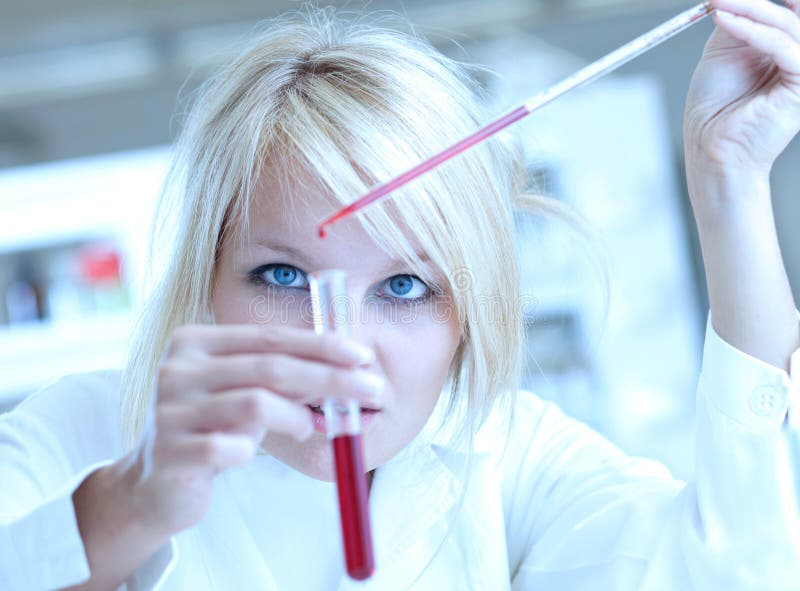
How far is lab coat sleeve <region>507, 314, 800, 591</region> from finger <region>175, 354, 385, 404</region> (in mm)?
447

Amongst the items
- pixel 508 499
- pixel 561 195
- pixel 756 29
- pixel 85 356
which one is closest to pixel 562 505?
pixel 508 499

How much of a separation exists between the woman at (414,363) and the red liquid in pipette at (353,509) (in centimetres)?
12

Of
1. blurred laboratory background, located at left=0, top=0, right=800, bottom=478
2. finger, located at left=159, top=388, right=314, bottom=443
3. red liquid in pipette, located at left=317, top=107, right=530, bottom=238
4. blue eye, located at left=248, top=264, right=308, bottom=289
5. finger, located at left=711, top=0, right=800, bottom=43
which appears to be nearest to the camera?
finger, located at left=159, top=388, right=314, bottom=443

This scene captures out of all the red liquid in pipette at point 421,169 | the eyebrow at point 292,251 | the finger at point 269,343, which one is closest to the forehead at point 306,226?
the eyebrow at point 292,251

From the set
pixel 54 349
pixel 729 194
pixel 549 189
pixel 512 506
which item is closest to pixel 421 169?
pixel 729 194

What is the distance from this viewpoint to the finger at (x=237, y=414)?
64 centimetres

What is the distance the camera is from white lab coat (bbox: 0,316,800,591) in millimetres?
901

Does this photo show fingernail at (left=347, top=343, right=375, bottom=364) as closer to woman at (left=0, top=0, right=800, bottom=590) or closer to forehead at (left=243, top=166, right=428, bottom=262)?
woman at (left=0, top=0, right=800, bottom=590)

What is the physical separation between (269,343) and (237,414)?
6 centimetres

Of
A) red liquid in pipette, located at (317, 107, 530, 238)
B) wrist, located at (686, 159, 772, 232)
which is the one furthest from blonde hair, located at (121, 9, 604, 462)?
wrist, located at (686, 159, 772, 232)

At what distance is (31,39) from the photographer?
274cm

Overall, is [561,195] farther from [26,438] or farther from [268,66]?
[26,438]

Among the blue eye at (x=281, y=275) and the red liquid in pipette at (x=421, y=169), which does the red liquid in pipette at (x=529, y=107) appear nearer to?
the red liquid in pipette at (x=421, y=169)

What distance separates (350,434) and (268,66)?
0.54 metres
